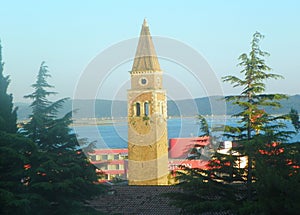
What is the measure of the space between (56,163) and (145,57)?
20.7m

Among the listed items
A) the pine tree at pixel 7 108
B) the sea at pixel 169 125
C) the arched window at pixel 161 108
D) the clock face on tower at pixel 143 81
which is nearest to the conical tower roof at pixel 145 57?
the clock face on tower at pixel 143 81

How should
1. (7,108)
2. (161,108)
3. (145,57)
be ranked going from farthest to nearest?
(161,108), (145,57), (7,108)

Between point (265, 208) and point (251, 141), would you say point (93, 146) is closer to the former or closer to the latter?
point (251, 141)

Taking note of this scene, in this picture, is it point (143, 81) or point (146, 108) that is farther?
point (146, 108)

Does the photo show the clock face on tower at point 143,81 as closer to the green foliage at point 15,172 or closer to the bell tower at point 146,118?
the bell tower at point 146,118

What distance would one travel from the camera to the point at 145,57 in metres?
34.2

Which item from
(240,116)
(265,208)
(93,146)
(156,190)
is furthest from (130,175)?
(265,208)

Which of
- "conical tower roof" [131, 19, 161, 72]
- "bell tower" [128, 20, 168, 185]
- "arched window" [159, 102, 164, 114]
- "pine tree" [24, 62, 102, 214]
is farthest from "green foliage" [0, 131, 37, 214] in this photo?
"arched window" [159, 102, 164, 114]

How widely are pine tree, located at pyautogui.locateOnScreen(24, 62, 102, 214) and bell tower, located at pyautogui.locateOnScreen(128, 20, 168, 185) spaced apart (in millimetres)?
18576

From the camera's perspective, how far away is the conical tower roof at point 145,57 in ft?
Answer: 112

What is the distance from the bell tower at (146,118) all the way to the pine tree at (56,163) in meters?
18.6

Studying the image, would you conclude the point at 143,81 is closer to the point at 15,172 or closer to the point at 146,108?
the point at 146,108

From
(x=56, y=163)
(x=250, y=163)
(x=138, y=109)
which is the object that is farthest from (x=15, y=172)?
(x=138, y=109)

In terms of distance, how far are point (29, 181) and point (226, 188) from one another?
612cm
